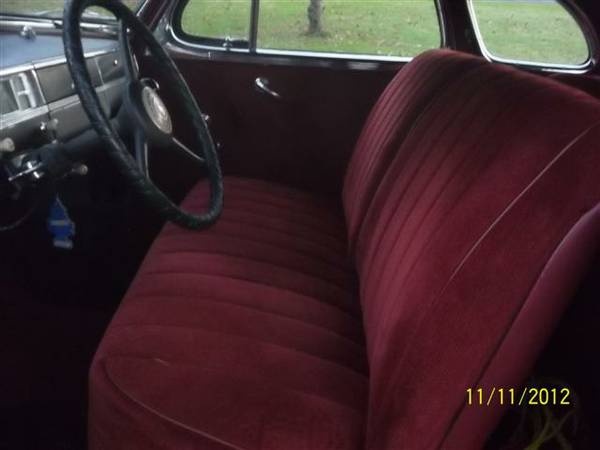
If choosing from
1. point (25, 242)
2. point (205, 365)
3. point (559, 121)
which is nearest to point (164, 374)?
point (205, 365)

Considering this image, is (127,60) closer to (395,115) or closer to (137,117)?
(137,117)

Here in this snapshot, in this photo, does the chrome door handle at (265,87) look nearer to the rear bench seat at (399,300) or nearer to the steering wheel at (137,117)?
the steering wheel at (137,117)

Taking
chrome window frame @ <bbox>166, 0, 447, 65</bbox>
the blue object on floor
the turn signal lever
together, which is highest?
chrome window frame @ <bbox>166, 0, 447, 65</bbox>

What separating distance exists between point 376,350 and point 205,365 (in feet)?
0.89

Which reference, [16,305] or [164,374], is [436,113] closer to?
[164,374]

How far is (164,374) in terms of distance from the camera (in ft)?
3.06

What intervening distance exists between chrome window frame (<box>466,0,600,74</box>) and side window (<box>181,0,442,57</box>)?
0.13 metres

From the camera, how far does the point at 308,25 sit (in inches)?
88.8

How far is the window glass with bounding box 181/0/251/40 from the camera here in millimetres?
2092
